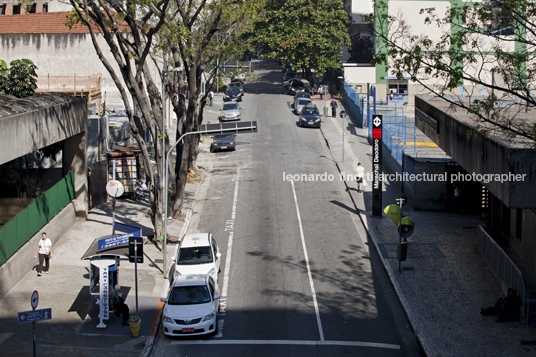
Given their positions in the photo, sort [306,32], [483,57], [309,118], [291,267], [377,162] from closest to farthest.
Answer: [483,57]
[291,267]
[377,162]
[309,118]
[306,32]

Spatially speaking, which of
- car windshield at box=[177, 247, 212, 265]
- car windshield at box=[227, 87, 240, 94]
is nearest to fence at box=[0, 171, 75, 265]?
car windshield at box=[177, 247, 212, 265]

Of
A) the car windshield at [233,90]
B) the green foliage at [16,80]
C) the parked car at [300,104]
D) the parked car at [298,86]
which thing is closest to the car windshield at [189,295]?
the green foliage at [16,80]

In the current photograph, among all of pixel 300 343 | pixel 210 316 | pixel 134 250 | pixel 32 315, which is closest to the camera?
pixel 32 315

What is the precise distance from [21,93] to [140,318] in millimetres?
15379

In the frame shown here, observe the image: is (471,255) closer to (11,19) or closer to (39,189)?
(39,189)

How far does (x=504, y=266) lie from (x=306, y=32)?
140 feet

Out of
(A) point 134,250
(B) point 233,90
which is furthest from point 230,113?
(A) point 134,250

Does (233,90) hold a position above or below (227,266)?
above

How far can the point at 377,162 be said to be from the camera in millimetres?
27891

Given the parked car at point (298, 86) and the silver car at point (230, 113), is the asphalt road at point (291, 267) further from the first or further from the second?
the parked car at point (298, 86)

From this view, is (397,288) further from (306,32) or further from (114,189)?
(306,32)

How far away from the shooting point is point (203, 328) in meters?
16.7

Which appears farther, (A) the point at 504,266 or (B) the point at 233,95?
(B) the point at 233,95

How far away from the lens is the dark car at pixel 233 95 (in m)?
57.6
